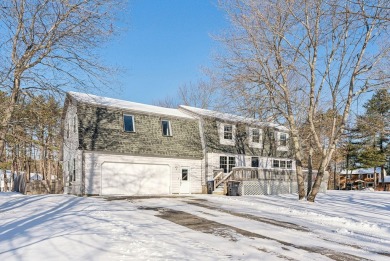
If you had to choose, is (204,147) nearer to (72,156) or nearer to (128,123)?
(128,123)

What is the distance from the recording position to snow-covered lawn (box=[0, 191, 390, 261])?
5895 millimetres

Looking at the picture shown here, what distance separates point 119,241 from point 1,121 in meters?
7.17

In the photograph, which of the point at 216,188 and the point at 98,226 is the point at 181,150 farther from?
the point at 98,226

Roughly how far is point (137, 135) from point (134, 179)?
264 cm

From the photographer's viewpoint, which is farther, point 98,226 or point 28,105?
point 28,105

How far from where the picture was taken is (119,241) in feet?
21.6

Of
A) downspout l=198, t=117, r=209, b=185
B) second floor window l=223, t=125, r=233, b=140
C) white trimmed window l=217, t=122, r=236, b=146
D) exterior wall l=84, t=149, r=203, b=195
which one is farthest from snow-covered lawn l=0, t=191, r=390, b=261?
second floor window l=223, t=125, r=233, b=140

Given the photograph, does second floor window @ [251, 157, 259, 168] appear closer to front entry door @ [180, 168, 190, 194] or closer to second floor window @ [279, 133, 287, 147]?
second floor window @ [279, 133, 287, 147]

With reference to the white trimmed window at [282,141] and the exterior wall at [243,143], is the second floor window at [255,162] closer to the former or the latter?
the exterior wall at [243,143]

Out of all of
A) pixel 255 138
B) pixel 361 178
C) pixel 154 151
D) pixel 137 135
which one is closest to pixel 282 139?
pixel 255 138

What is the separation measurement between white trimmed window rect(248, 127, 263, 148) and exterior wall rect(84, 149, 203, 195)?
17.1ft

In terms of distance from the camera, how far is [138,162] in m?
19.9

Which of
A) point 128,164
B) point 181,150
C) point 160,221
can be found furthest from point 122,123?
point 160,221

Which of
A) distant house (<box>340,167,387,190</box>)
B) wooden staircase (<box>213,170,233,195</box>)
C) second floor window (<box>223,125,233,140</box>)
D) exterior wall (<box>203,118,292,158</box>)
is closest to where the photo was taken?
wooden staircase (<box>213,170,233,195</box>)
